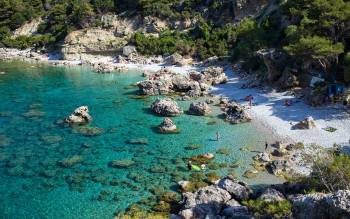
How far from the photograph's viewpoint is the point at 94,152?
40062 mm

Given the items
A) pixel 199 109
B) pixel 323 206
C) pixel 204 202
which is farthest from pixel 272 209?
→ pixel 199 109

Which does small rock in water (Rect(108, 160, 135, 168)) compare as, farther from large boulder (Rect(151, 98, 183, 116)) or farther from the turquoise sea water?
large boulder (Rect(151, 98, 183, 116))

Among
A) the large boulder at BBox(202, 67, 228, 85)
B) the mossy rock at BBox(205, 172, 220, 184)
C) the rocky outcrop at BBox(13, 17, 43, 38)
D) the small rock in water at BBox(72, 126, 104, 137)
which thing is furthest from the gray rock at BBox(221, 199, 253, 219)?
the rocky outcrop at BBox(13, 17, 43, 38)

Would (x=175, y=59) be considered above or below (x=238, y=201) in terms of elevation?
above

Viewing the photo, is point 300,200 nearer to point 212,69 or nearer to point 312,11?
point 312,11

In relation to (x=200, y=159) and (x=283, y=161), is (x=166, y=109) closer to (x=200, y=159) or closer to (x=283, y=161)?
(x=200, y=159)

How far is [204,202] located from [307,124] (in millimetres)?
20416

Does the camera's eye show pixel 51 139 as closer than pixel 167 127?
Yes

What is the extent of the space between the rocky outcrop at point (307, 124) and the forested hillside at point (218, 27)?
28.6ft

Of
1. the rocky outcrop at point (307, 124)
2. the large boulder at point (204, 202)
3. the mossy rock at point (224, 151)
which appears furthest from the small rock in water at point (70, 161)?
the rocky outcrop at point (307, 124)

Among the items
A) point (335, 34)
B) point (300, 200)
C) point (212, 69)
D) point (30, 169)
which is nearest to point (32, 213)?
point (30, 169)

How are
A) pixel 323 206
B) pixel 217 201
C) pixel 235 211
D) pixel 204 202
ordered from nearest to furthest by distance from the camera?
pixel 323 206
pixel 235 211
pixel 217 201
pixel 204 202

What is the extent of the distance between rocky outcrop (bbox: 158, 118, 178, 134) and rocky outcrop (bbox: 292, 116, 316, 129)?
1336 cm

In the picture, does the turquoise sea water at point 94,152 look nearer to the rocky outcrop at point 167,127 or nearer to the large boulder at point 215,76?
the rocky outcrop at point 167,127
